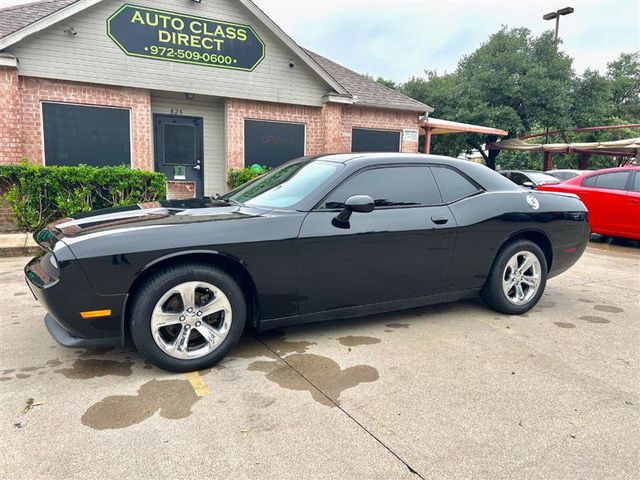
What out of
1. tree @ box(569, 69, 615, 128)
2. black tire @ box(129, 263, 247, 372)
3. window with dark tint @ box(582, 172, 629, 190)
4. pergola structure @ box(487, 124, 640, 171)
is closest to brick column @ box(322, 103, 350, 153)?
window with dark tint @ box(582, 172, 629, 190)

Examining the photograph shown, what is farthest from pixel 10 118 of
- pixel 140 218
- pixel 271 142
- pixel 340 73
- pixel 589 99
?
pixel 589 99

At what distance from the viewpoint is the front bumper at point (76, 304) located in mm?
2717

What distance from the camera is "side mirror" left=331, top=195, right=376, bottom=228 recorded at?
129 inches

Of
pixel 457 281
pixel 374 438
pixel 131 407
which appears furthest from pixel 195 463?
pixel 457 281

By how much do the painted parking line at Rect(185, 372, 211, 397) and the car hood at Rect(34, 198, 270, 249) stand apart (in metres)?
0.99

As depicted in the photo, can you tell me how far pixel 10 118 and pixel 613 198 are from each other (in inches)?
435

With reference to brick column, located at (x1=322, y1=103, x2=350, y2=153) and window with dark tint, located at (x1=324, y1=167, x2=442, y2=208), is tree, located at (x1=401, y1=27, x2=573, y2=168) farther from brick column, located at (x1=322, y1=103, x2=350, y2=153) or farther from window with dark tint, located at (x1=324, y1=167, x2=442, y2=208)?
window with dark tint, located at (x1=324, y1=167, x2=442, y2=208)

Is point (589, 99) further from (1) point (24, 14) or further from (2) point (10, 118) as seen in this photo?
(2) point (10, 118)

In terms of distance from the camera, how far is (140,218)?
128 inches

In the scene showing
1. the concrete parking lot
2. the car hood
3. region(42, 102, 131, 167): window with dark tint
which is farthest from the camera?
region(42, 102, 131, 167): window with dark tint

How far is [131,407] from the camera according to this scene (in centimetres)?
257

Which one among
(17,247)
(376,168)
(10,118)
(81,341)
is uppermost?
(10,118)

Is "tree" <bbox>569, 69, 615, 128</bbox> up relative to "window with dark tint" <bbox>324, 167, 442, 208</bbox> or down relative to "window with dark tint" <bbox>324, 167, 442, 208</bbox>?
up

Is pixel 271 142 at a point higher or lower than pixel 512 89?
lower
